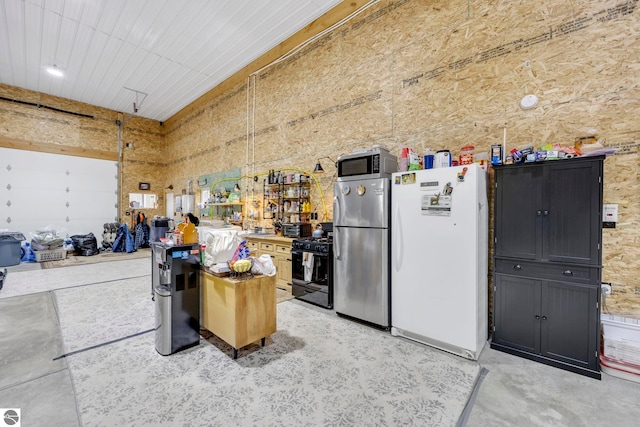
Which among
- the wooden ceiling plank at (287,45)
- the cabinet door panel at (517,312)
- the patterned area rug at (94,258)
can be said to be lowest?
the patterned area rug at (94,258)

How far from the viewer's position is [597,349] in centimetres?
225

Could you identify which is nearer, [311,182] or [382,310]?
[382,310]

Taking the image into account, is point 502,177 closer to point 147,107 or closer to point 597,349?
point 597,349

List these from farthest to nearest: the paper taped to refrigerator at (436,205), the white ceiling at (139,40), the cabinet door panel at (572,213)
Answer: the white ceiling at (139,40)
the paper taped to refrigerator at (436,205)
the cabinet door panel at (572,213)

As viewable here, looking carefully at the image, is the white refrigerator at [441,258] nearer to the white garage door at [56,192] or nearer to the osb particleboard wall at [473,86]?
the osb particleboard wall at [473,86]

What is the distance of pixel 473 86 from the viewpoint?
326cm

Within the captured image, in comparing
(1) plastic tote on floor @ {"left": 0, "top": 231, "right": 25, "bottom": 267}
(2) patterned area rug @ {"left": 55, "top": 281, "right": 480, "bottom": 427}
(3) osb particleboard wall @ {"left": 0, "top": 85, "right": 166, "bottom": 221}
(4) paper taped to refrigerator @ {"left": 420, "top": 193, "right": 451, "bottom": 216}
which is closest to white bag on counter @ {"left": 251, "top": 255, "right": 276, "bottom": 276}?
(2) patterned area rug @ {"left": 55, "top": 281, "right": 480, "bottom": 427}

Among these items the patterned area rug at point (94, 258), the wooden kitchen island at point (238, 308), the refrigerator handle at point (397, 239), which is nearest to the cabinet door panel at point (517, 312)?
the refrigerator handle at point (397, 239)

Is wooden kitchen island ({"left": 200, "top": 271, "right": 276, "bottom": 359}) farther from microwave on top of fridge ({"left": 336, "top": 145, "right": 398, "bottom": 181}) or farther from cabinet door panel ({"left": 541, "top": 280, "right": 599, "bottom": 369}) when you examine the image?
cabinet door panel ({"left": 541, "top": 280, "right": 599, "bottom": 369})

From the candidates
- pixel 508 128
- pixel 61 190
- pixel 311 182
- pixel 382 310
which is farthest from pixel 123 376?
pixel 61 190

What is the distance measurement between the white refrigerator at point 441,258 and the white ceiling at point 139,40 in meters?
3.67

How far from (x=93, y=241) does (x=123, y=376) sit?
7612 millimetres

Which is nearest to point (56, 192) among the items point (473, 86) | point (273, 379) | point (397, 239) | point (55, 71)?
point (55, 71)

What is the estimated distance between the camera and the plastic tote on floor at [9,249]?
6.20 meters
